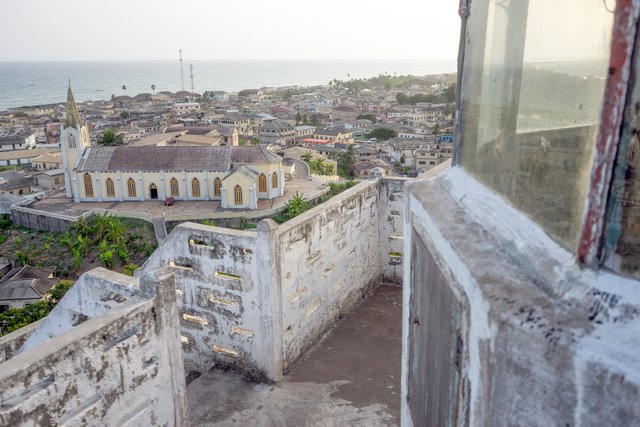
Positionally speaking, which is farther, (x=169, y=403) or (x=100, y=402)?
(x=169, y=403)

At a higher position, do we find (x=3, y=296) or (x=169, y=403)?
(x=169, y=403)

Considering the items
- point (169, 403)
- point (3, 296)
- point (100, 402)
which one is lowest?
point (3, 296)

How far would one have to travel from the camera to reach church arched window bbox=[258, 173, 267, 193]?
1334 inches

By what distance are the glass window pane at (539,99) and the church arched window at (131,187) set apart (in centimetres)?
3389

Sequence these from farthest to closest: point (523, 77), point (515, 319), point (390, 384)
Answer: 1. point (390, 384)
2. point (523, 77)
3. point (515, 319)

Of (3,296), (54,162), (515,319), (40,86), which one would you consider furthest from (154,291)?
(40,86)

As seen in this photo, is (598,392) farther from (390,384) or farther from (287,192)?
(287,192)

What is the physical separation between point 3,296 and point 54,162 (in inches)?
1174

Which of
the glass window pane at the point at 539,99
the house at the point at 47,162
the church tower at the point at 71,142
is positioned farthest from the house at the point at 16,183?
the glass window pane at the point at 539,99

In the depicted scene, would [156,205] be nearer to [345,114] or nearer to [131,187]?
[131,187]

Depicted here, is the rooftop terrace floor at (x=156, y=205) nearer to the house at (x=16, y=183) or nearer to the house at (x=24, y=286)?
the house at (x=24, y=286)

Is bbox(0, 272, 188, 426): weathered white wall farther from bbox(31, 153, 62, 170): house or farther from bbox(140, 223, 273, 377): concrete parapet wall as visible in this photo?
bbox(31, 153, 62, 170): house

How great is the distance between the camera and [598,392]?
6.00ft

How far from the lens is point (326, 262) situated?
27.4 feet
